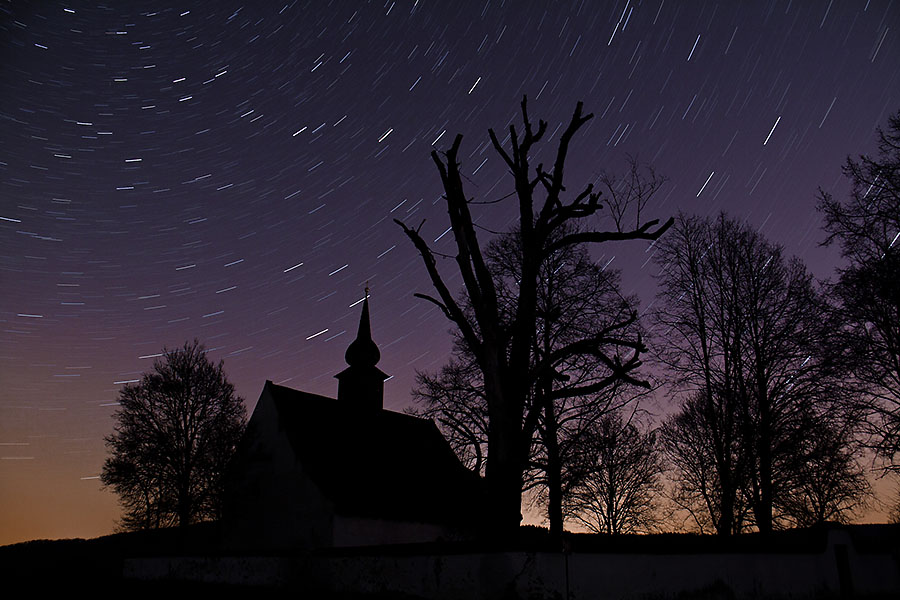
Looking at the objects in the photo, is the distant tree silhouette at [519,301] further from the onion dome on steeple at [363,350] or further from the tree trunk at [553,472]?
the onion dome on steeple at [363,350]

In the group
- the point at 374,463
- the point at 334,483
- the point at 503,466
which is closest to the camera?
the point at 503,466

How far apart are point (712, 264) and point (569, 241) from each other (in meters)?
10.0

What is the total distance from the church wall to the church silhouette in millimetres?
37

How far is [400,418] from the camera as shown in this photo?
33.5 meters

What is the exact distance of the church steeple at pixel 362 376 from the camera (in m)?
34.2

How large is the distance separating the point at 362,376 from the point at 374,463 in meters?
7.73

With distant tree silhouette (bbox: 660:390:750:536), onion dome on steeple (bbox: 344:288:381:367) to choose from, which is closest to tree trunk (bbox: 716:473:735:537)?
distant tree silhouette (bbox: 660:390:750:536)

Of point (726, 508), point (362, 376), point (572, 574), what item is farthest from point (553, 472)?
point (362, 376)

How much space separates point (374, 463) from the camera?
27.6 m

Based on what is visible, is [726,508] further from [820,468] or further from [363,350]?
[363,350]

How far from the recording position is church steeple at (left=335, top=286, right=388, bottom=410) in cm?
3419

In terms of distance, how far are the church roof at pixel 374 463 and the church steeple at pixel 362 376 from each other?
1683 millimetres

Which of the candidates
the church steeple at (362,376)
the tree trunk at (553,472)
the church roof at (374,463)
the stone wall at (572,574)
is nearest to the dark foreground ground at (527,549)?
the stone wall at (572,574)

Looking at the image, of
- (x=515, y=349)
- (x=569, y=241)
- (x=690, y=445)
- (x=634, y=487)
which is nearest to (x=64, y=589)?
(x=515, y=349)
